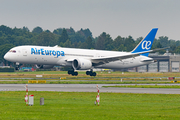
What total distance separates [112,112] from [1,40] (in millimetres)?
168333

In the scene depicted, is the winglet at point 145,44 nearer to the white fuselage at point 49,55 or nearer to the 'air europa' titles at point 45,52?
the white fuselage at point 49,55

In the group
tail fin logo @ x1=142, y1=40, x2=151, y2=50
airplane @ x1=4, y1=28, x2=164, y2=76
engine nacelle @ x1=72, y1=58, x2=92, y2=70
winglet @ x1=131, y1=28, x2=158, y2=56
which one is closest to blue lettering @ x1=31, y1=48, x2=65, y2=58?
airplane @ x1=4, y1=28, x2=164, y2=76

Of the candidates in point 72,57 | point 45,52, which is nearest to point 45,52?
point 45,52

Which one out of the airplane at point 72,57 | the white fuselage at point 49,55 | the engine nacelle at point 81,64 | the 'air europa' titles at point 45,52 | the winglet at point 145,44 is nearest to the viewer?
the white fuselage at point 49,55

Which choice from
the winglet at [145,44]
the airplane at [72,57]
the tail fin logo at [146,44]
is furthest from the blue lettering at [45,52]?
the tail fin logo at [146,44]

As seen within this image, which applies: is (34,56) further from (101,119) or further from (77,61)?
(101,119)

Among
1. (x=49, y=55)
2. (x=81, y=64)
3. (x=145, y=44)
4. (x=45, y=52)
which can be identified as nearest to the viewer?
(x=45, y=52)

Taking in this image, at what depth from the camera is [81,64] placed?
5909 centimetres

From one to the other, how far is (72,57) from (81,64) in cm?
318

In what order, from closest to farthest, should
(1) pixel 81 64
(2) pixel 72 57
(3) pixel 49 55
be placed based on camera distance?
(3) pixel 49 55 < (1) pixel 81 64 < (2) pixel 72 57

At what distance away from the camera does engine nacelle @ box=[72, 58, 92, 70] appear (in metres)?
59.2

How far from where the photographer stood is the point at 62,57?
196ft

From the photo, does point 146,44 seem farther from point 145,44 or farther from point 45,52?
point 45,52

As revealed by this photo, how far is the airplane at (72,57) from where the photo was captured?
56.2 m
